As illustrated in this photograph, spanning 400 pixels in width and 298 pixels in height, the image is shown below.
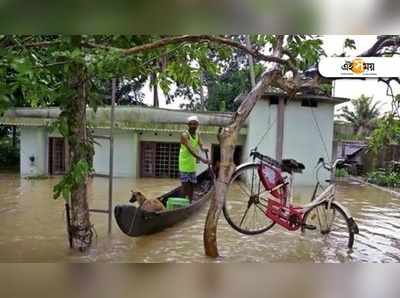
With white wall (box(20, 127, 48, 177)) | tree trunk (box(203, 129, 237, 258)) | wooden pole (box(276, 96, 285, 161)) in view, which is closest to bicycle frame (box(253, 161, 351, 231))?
tree trunk (box(203, 129, 237, 258))

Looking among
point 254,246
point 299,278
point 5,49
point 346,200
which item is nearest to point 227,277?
point 299,278

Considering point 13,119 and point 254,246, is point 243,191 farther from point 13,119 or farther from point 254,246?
point 13,119

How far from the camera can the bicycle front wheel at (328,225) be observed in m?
4.84

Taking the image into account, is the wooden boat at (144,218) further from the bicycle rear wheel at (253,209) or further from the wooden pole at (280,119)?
the wooden pole at (280,119)

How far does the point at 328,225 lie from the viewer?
5.27 m

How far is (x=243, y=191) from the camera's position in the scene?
31.9ft

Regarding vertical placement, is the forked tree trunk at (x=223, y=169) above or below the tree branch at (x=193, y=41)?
below

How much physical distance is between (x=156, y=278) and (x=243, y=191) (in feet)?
28.8

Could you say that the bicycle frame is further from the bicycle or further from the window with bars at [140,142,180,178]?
the window with bars at [140,142,180,178]

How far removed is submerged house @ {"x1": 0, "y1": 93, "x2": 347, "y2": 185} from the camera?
1103cm

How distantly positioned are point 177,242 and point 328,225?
1.92m

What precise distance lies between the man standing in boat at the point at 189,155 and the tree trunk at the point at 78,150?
1435 mm

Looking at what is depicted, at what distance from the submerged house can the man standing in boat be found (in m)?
4.47

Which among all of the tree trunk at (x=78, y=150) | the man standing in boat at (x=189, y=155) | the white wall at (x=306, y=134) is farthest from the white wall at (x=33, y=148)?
the tree trunk at (x=78, y=150)
